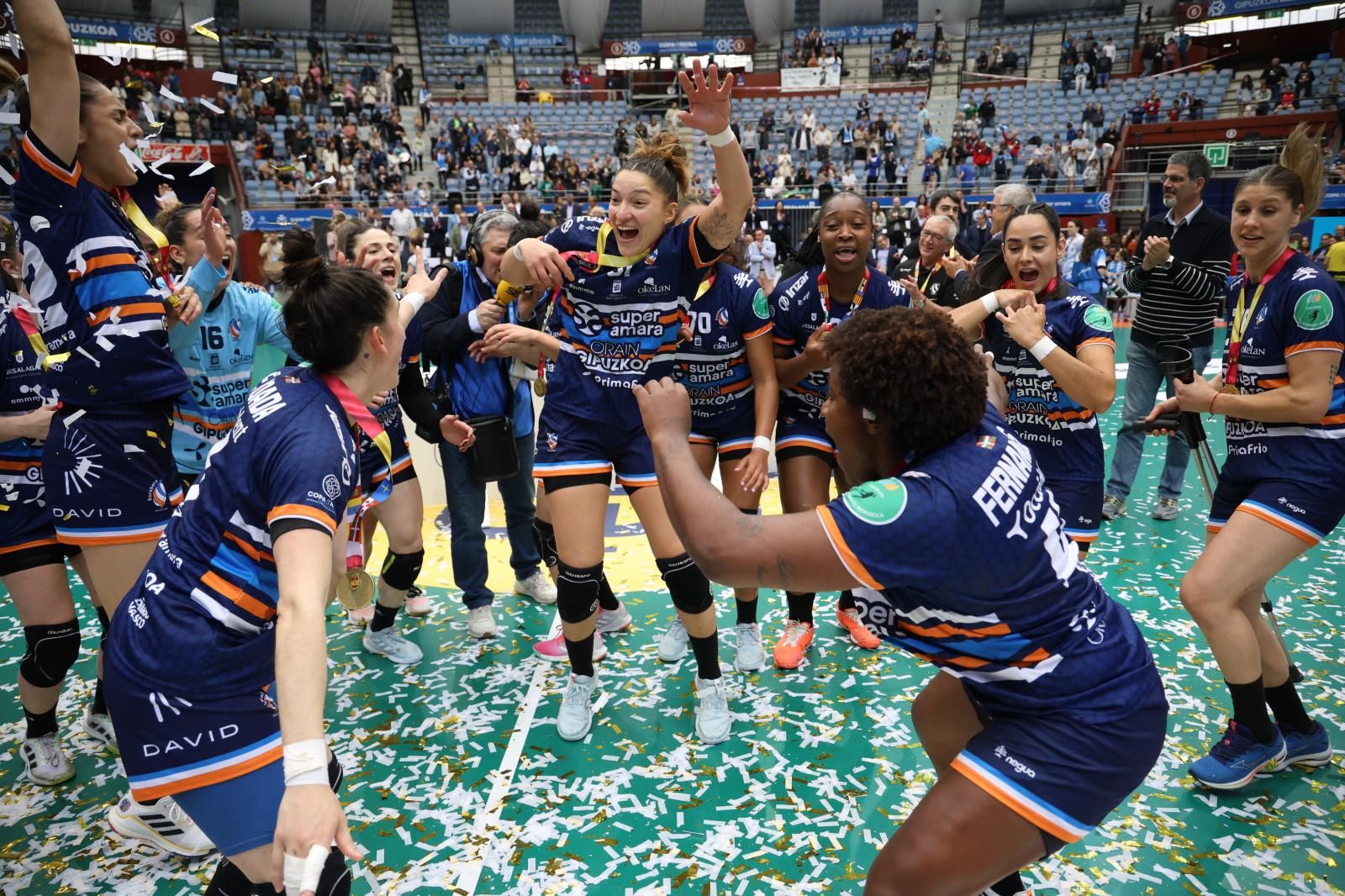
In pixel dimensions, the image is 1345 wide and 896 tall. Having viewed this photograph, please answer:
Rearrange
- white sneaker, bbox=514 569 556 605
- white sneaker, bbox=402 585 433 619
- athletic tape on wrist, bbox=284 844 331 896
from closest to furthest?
1. athletic tape on wrist, bbox=284 844 331 896
2. white sneaker, bbox=402 585 433 619
3. white sneaker, bbox=514 569 556 605

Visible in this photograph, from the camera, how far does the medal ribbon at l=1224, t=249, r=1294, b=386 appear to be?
3.19 m

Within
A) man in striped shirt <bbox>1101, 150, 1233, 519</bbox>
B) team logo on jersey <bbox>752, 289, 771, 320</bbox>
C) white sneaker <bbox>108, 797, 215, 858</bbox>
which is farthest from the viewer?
man in striped shirt <bbox>1101, 150, 1233, 519</bbox>

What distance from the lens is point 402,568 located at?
4.10m

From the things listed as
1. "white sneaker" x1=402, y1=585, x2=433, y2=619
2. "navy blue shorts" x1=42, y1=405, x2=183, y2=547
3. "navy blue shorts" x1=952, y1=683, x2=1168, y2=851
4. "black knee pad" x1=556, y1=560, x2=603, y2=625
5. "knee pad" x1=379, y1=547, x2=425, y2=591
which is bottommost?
"white sneaker" x1=402, y1=585, x2=433, y2=619

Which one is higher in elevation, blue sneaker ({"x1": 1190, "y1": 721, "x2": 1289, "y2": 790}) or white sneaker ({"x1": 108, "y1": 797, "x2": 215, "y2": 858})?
blue sneaker ({"x1": 1190, "y1": 721, "x2": 1289, "y2": 790})

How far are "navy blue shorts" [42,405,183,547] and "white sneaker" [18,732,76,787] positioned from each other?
1.07m

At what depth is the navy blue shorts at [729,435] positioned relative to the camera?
4035 millimetres

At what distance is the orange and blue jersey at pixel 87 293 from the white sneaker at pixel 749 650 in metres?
2.70

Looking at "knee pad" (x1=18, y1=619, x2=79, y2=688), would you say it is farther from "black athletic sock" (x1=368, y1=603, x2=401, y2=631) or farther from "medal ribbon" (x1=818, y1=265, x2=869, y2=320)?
"medal ribbon" (x1=818, y1=265, x2=869, y2=320)

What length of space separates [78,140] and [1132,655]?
3.31m

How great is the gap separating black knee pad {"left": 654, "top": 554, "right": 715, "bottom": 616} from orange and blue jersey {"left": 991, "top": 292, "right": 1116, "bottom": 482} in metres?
1.52

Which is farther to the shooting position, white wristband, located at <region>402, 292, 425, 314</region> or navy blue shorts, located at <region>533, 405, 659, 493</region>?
navy blue shorts, located at <region>533, 405, 659, 493</region>

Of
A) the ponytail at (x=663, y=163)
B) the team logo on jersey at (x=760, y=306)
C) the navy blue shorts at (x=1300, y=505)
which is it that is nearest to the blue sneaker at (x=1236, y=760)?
the navy blue shorts at (x=1300, y=505)

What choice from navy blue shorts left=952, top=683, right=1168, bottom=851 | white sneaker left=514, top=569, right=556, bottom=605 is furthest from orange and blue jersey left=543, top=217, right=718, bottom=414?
navy blue shorts left=952, top=683, right=1168, bottom=851
